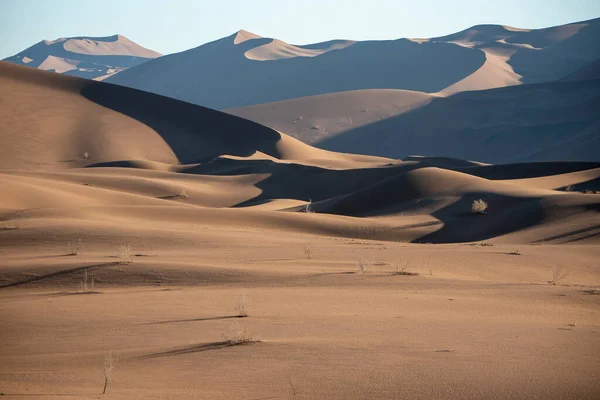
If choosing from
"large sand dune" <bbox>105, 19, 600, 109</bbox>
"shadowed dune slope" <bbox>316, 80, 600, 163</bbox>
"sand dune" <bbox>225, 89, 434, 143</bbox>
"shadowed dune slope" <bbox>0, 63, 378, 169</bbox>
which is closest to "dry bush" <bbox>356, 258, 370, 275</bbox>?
"shadowed dune slope" <bbox>0, 63, 378, 169</bbox>

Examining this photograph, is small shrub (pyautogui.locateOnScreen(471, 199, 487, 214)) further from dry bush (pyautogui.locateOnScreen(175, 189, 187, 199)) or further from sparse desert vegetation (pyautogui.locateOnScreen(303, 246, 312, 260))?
dry bush (pyautogui.locateOnScreen(175, 189, 187, 199))

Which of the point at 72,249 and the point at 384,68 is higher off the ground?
the point at 72,249

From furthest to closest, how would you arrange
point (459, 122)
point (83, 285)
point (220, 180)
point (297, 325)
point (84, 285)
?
point (459, 122) → point (220, 180) → point (83, 285) → point (84, 285) → point (297, 325)

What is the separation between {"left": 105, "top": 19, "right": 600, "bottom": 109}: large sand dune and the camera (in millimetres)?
130625

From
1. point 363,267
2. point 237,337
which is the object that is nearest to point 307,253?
point 363,267

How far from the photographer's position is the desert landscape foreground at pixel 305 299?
661 centimetres

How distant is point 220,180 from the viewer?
4819cm

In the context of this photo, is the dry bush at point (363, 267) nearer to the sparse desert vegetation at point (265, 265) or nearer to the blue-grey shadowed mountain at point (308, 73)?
the sparse desert vegetation at point (265, 265)

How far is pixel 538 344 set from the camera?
786 centimetres

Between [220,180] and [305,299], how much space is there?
3722 cm

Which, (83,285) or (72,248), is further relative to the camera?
(72,248)

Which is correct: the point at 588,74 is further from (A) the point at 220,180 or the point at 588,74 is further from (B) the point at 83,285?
(B) the point at 83,285

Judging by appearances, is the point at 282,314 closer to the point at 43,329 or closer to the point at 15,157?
the point at 43,329

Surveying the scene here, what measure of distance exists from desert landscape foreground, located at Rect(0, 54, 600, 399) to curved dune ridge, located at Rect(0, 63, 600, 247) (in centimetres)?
18
